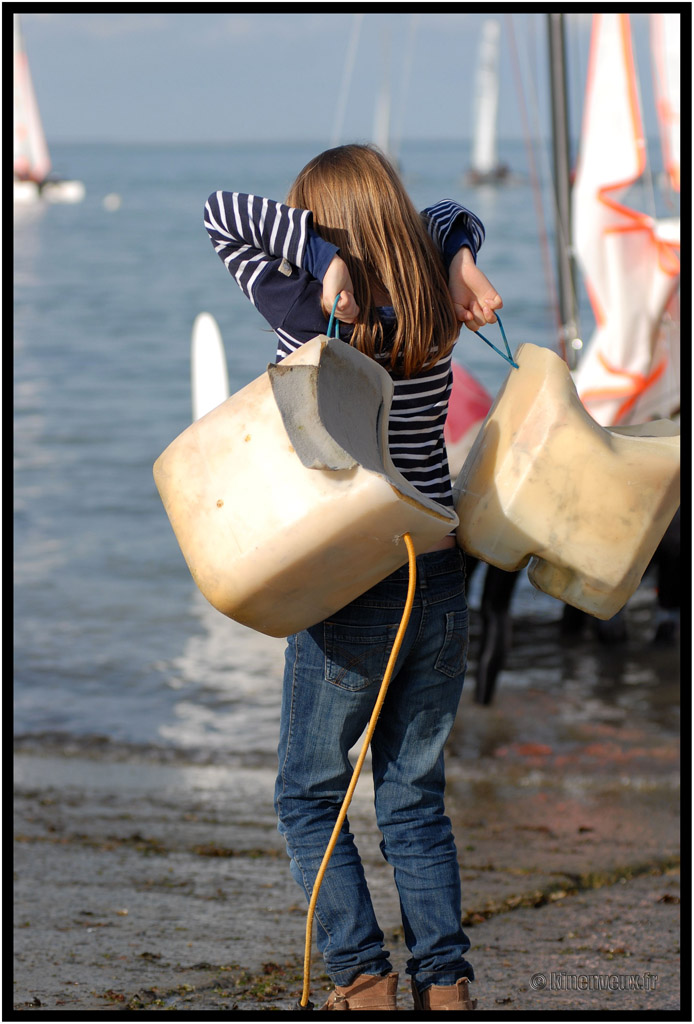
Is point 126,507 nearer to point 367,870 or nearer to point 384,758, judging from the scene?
point 367,870

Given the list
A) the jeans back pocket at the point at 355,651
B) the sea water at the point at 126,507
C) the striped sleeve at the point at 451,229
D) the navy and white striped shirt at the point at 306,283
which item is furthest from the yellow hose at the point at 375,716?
the striped sleeve at the point at 451,229

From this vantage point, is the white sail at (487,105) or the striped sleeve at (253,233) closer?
the striped sleeve at (253,233)

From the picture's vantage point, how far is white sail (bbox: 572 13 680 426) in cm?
550

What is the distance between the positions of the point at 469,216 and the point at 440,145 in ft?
591

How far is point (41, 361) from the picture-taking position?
15688 mm

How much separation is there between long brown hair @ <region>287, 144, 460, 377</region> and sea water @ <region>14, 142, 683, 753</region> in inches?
15.3

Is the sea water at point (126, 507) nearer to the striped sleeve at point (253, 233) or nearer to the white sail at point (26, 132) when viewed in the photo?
the striped sleeve at point (253, 233)

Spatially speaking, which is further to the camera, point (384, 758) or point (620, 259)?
point (620, 259)

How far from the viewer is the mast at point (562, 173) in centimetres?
611

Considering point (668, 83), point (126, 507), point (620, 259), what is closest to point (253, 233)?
point (620, 259)

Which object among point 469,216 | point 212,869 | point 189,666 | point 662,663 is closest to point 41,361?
point 189,666

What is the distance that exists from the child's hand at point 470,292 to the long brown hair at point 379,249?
0.27ft

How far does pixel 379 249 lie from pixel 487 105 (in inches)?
2255

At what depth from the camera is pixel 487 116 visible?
56906 millimetres
